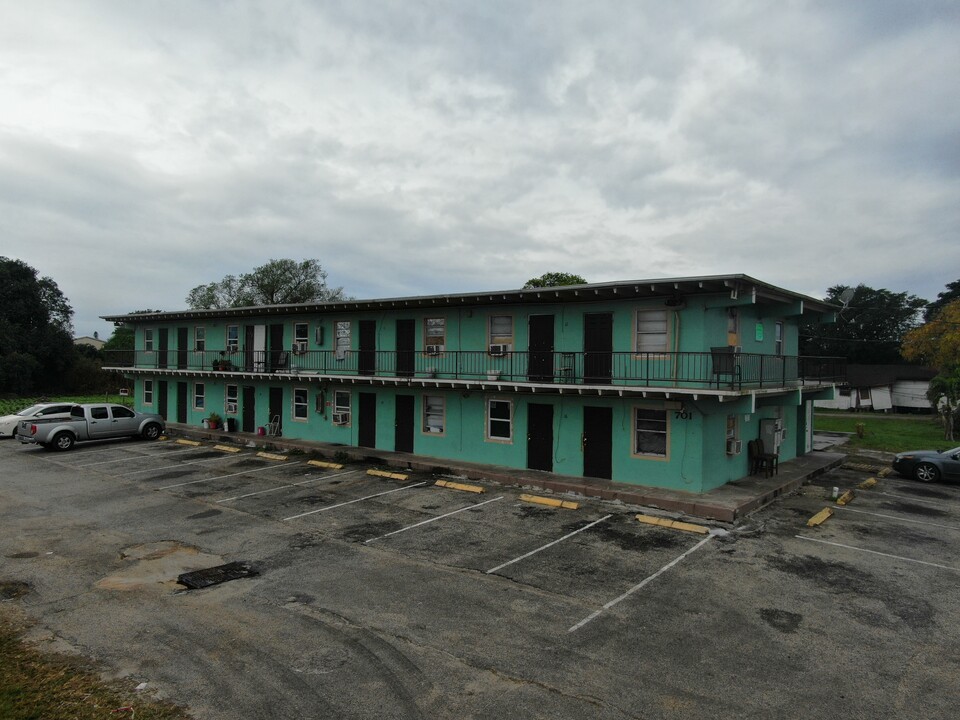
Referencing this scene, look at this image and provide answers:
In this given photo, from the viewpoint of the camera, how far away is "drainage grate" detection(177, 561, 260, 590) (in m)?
8.94

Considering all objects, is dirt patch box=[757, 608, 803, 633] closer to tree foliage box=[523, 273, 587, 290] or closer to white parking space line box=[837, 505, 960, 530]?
white parking space line box=[837, 505, 960, 530]

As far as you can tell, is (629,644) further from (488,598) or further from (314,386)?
(314,386)

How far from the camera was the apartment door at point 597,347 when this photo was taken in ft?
54.0

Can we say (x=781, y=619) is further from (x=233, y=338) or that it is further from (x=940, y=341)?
(x=940, y=341)

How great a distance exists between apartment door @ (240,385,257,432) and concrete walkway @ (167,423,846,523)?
3.11m

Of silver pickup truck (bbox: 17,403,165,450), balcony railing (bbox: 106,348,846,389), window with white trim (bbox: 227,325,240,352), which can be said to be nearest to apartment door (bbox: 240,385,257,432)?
balcony railing (bbox: 106,348,846,389)

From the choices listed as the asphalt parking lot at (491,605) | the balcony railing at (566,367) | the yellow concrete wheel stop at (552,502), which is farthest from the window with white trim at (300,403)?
the yellow concrete wheel stop at (552,502)

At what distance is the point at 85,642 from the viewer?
7.02 m

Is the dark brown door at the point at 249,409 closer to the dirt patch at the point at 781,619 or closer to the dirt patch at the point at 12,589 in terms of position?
the dirt patch at the point at 12,589

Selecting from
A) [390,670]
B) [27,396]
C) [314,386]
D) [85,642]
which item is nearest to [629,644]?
[390,670]

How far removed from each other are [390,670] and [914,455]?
20.1m

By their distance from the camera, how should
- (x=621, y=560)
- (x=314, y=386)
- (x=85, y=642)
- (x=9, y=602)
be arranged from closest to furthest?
(x=85, y=642), (x=9, y=602), (x=621, y=560), (x=314, y=386)

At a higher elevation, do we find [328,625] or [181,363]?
[181,363]

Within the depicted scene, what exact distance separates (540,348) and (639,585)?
9687 millimetres
